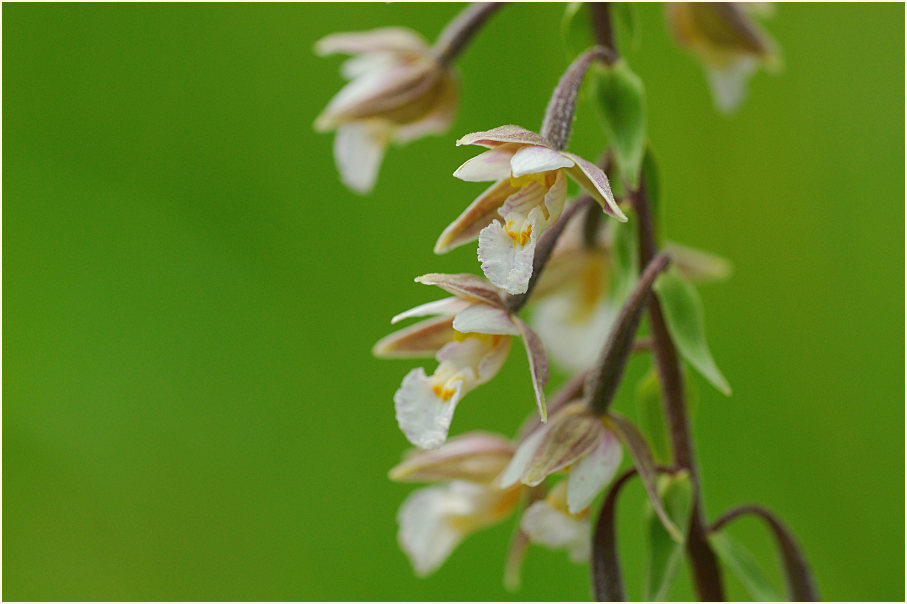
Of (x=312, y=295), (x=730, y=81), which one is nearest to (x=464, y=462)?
(x=730, y=81)

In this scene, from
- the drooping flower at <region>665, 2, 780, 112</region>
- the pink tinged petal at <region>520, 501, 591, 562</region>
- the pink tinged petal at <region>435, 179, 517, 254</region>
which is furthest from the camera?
the drooping flower at <region>665, 2, 780, 112</region>

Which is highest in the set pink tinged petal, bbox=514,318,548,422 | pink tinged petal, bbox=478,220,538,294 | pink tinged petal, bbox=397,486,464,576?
pink tinged petal, bbox=478,220,538,294

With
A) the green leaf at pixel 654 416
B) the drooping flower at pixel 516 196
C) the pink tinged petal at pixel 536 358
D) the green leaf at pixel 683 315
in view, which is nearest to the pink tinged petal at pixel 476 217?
the drooping flower at pixel 516 196

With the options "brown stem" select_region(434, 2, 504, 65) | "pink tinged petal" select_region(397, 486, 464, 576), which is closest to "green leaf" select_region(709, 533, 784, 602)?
"pink tinged petal" select_region(397, 486, 464, 576)

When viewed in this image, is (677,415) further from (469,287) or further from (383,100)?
(383,100)

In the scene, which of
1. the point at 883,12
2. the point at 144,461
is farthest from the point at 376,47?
the point at 883,12

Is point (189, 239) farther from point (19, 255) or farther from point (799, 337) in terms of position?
point (799, 337)

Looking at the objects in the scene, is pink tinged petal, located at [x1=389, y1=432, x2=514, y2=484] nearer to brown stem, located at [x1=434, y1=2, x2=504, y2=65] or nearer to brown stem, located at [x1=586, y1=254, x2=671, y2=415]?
brown stem, located at [x1=586, y1=254, x2=671, y2=415]
